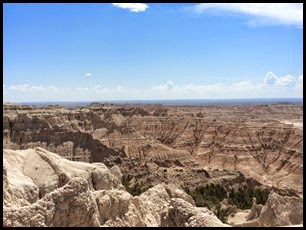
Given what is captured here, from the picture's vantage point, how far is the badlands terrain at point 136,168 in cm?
1032

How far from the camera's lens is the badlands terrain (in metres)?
10.3

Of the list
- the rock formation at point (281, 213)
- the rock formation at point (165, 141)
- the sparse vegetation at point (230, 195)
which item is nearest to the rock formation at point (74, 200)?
the rock formation at point (281, 213)

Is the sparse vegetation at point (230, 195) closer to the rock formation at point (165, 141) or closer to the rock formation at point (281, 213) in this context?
the rock formation at point (165, 141)

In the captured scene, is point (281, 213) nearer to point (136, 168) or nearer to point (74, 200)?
point (74, 200)

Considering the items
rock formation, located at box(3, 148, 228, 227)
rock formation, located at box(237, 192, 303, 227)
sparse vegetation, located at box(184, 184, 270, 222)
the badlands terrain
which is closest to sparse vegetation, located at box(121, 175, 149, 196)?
the badlands terrain

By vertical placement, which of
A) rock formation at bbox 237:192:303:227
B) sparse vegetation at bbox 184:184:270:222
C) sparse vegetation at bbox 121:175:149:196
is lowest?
sparse vegetation at bbox 184:184:270:222

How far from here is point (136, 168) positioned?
4841 centimetres

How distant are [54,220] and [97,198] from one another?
2540 millimetres

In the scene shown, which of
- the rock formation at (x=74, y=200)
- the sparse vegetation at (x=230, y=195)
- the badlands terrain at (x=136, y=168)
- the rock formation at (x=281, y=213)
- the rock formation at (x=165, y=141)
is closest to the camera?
the rock formation at (x=74, y=200)

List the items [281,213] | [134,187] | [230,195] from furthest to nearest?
[230,195] < [134,187] < [281,213]

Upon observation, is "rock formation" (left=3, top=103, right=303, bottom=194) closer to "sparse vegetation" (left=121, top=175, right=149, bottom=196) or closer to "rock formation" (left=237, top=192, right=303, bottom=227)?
"sparse vegetation" (left=121, top=175, right=149, bottom=196)

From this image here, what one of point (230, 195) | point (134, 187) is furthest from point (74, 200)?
point (230, 195)

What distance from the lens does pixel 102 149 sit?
49906mm

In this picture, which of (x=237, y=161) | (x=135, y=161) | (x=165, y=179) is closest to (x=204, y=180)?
(x=165, y=179)
